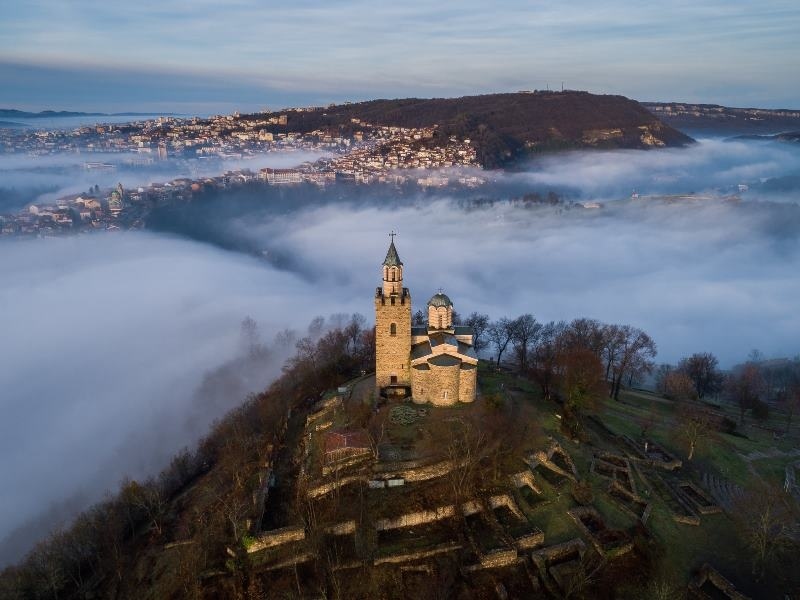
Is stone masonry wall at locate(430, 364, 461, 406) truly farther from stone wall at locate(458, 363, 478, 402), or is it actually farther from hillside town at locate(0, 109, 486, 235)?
hillside town at locate(0, 109, 486, 235)

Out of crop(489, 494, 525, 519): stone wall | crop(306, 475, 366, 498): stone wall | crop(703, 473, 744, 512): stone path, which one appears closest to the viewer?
crop(489, 494, 525, 519): stone wall

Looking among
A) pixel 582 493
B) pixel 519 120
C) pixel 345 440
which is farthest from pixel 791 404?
pixel 519 120

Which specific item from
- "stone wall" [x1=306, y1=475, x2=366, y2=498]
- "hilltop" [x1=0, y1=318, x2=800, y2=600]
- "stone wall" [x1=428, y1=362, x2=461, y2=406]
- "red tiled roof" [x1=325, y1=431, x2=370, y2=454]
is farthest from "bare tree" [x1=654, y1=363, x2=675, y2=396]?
"stone wall" [x1=306, y1=475, x2=366, y2=498]

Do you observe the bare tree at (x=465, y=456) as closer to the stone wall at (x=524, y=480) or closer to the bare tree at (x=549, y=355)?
the stone wall at (x=524, y=480)

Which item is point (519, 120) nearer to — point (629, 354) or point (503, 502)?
point (629, 354)

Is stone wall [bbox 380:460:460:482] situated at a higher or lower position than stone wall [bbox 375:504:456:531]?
higher

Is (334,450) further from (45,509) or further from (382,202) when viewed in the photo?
(382,202)
